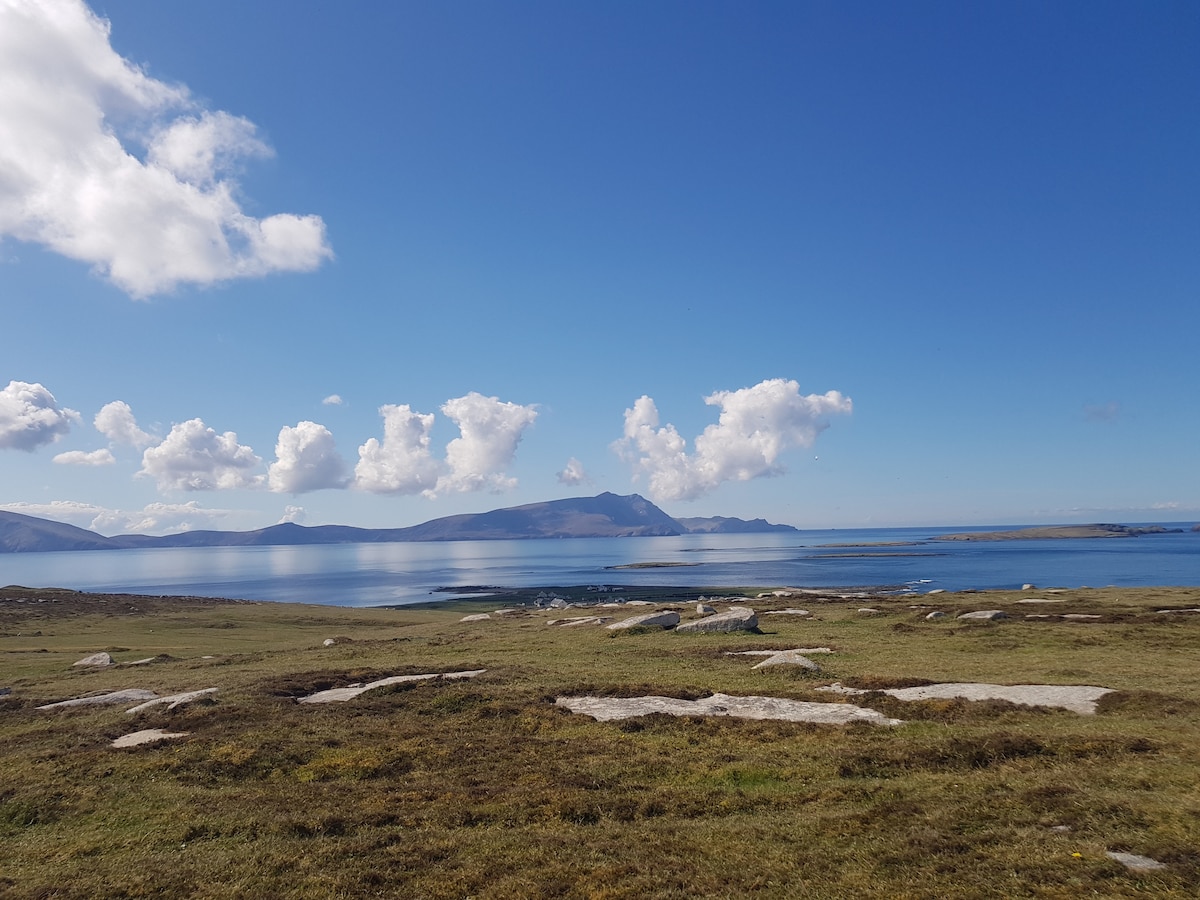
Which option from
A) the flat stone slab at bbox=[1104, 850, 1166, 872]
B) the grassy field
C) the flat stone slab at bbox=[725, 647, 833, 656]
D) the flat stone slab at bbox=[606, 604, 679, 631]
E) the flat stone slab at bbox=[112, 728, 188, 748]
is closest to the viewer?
the flat stone slab at bbox=[1104, 850, 1166, 872]

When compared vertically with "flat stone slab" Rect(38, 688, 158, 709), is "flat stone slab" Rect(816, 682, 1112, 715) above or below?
below

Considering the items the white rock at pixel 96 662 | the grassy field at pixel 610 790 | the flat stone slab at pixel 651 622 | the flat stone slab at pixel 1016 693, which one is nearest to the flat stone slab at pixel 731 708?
the grassy field at pixel 610 790

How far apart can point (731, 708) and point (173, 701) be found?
84.8ft

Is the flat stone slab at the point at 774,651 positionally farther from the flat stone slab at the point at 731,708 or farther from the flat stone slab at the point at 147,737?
the flat stone slab at the point at 147,737

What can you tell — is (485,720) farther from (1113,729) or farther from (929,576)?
(929,576)

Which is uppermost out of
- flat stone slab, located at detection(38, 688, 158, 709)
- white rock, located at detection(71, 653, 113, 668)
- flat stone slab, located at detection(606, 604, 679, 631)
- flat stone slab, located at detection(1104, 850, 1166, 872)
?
flat stone slab, located at detection(1104, 850, 1166, 872)

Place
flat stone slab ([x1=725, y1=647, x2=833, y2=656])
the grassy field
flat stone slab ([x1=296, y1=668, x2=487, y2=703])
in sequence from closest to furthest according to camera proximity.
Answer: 1. the grassy field
2. flat stone slab ([x1=296, y1=668, x2=487, y2=703])
3. flat stone slab ([x1=725, y1=647, x2=833, y2=656])

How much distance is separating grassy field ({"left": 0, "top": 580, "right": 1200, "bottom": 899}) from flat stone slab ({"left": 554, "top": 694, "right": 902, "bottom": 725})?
0.99m

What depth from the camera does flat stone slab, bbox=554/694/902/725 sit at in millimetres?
25906

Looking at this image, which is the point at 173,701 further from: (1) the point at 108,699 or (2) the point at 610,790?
(2) the point at 610,790

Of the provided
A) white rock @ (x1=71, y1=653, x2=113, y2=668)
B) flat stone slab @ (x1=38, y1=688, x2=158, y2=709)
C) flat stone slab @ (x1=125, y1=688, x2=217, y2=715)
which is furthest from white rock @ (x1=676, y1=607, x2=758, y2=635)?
white rock @ (x1=71, y1=653, x2=113, y2=668)

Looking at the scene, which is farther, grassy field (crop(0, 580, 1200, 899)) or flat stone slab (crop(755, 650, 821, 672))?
flat stone slab (crop(755, 650, 821, 672))

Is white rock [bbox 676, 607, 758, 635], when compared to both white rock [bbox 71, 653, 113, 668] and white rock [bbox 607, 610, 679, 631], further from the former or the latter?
white rock [bbox 71, 653, 113, 668]

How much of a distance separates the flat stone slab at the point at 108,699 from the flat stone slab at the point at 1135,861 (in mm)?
39332
